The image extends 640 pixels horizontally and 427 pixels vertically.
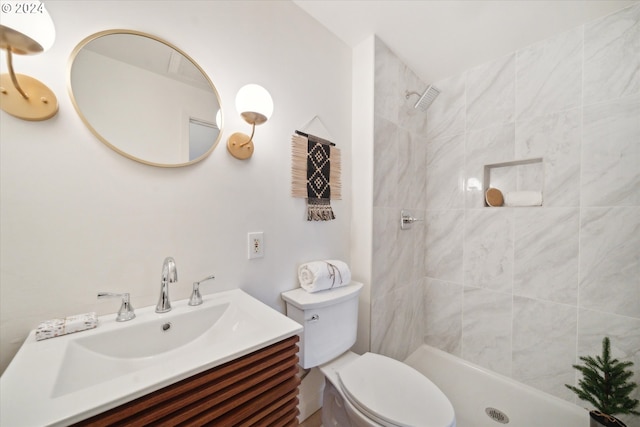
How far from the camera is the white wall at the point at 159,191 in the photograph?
0.68 metres

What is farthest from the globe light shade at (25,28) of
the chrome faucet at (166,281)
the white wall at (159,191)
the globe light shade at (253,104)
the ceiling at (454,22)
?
the ceiling at (454,22)

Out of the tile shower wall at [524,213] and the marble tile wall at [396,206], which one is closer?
the tile shower wall at [524,213]

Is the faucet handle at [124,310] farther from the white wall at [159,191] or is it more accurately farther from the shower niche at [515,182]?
the shower niche at [515,182]

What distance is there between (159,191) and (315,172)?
773 mm

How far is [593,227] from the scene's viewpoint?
4.47ft

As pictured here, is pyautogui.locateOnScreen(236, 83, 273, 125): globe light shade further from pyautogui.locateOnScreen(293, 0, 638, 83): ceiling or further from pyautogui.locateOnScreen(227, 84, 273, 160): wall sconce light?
pyautogui.locateOnScreen(293, 0, 638, 83): ceiling

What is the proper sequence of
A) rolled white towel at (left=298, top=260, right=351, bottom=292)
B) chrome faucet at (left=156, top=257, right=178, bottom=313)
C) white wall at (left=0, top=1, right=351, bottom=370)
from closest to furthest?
white wall at (left=0, top=1, right=351, bottom=370) < chrome faucet at (left=156, top=257, right=178, bottom=313) < rolled white towel at (left=298, top=260, right=351, bottom=292)

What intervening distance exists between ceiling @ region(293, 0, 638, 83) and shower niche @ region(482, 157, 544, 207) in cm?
78

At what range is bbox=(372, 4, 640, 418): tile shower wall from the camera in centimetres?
130

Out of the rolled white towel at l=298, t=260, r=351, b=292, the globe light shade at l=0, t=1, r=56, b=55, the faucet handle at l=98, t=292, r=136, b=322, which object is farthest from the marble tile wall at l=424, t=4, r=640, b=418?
the globe light shade at l=0, t=1, r=56, b=55

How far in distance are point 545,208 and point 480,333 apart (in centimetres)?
98

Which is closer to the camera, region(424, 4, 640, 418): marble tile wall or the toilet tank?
the toilet tank

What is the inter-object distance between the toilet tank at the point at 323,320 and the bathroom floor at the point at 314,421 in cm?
46

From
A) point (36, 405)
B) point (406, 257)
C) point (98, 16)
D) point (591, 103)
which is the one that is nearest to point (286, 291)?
point (36, 405)
